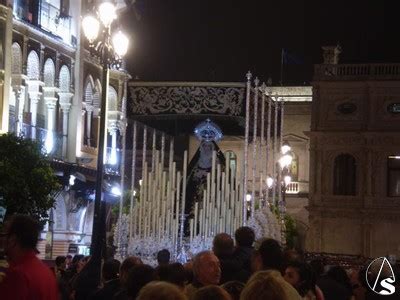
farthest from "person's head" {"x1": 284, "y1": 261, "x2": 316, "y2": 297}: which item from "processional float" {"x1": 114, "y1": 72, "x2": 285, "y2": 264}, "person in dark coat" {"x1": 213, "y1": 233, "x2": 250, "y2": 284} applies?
"processional float" {"x1": 114, "y1": 72, "x2": 285, "y2": 264}

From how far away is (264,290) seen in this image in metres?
5.78

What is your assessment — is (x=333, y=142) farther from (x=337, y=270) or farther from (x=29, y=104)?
(x=337, y=270)

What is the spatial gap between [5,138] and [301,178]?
31.1 meters

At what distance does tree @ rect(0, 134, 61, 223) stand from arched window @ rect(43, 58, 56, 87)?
20.4 feet

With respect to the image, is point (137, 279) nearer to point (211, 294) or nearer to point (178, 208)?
point (211, 294)

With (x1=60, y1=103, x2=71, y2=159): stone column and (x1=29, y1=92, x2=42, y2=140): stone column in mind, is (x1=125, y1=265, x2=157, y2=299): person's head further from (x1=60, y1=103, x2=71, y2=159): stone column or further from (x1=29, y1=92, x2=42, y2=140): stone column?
(x1=60, y1=103, x2=71, y2=159): stone column

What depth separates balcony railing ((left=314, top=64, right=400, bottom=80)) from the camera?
54.5 metres

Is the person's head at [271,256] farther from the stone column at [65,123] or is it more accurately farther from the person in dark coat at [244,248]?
the stone column at [65,123]

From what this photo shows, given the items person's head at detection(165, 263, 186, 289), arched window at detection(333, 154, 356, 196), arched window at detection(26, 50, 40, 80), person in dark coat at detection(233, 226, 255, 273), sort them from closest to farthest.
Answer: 1. person's head at detection(165, 263, 186, 289)
2. person in dark coat at detection(233, 226, 255, 273)
3. arched window at detection(26, 50, 40, 80)
4. arched window at detection(333, 154, 356, 196)

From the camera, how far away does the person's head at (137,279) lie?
886 cm

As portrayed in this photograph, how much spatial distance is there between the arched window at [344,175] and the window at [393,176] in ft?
5.37

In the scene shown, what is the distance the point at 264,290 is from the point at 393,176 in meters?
49.2

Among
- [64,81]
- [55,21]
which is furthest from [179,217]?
[64,81]

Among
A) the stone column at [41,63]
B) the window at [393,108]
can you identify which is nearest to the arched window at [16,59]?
the stone column at [41,63]
